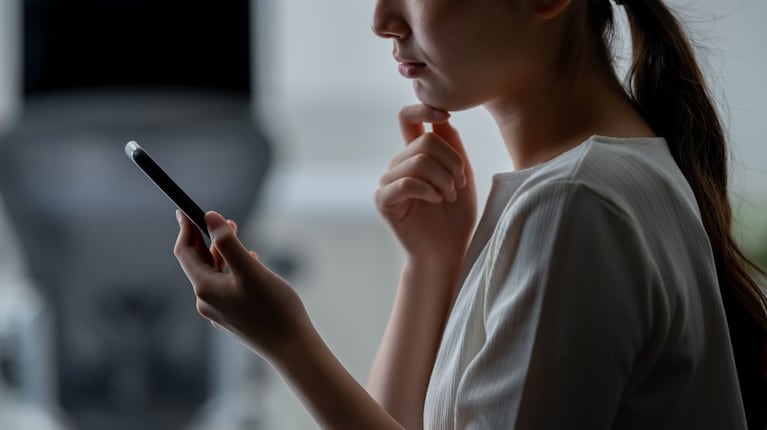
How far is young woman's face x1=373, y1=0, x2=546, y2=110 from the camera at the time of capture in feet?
2.06

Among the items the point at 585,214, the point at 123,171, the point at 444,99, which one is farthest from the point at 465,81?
the point at 123,171

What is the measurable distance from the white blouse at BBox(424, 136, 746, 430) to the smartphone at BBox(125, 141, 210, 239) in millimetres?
188

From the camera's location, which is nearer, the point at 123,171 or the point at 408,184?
the point at 408,184

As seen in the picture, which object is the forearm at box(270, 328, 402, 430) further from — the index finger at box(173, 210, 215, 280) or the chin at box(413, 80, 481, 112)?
Answer: the chin at box(413, 80, 481, 112)

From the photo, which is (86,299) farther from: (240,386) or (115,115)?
(240,386)

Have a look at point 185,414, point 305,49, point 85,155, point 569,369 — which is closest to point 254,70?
point 85,155

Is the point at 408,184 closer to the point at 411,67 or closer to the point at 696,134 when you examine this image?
the point at 411,67

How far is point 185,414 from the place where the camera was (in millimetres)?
1460

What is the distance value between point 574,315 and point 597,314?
0.01 metres

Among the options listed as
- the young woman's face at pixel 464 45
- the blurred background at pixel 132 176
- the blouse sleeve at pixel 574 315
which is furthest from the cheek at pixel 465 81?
the blurred background at pixel 132 176

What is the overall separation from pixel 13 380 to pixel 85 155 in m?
0.42

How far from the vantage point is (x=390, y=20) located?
67 cm

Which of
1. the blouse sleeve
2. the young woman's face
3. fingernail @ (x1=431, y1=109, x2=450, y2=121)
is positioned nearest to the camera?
the blouse sleeve

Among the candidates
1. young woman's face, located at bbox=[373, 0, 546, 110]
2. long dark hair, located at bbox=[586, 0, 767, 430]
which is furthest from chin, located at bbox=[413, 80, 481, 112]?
long dark hair, located at bbox=[586, 0, 767, 430]
